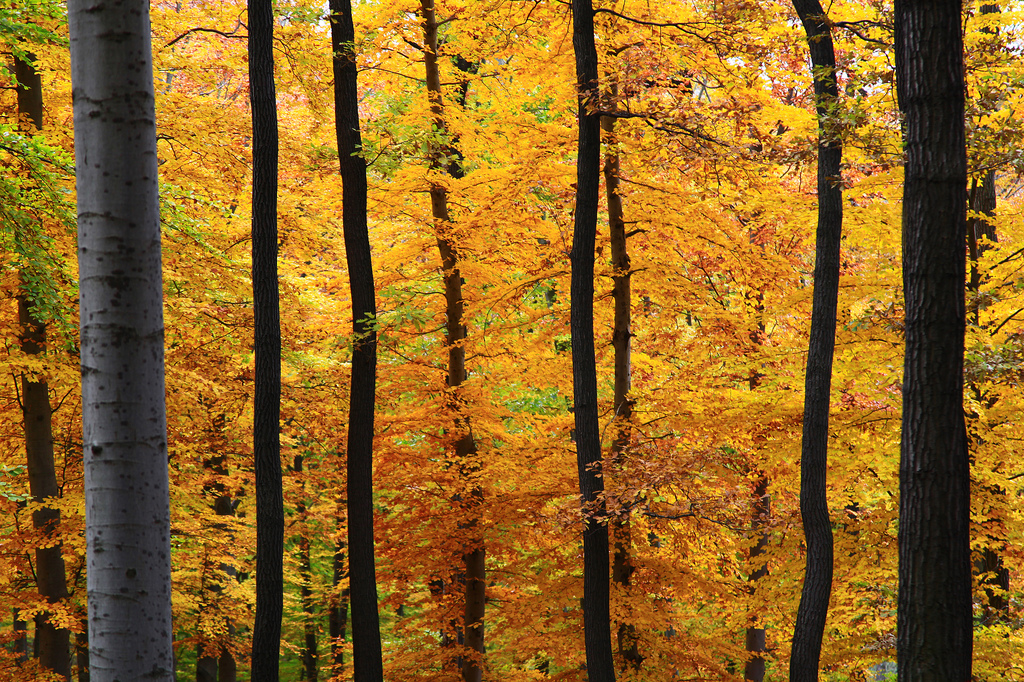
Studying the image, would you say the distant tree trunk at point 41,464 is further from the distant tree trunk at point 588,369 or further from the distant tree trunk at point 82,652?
the distant tree trunk at point 588,369

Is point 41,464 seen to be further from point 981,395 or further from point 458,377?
point 981,395

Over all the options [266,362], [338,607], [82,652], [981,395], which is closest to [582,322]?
[266,362]

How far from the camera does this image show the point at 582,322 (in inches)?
338

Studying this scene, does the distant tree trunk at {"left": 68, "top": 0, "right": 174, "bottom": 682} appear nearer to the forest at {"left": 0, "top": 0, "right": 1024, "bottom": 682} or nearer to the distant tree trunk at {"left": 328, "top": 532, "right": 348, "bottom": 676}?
the forest at {"left": 0, "top": 0, "right": 1024, "bottom": 682}

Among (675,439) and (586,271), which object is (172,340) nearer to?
(586,271)

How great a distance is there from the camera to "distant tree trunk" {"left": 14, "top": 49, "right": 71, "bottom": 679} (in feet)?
30.7

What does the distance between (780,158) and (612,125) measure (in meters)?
3.73

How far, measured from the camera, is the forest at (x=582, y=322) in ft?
20.2

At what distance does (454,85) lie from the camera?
11.1 meters

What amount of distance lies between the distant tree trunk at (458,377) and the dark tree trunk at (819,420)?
4377 millimetres

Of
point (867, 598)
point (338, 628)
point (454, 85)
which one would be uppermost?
point (454, 85)

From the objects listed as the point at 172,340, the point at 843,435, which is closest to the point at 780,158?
the point at 843,435

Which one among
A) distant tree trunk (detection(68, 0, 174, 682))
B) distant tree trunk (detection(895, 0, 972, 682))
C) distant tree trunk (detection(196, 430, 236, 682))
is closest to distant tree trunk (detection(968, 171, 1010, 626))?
distant tree trunk (detection(895, 0, 972, 682))

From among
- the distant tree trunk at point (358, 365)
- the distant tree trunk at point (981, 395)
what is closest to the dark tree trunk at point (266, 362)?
the distant tree trunk at point (358, 365)
